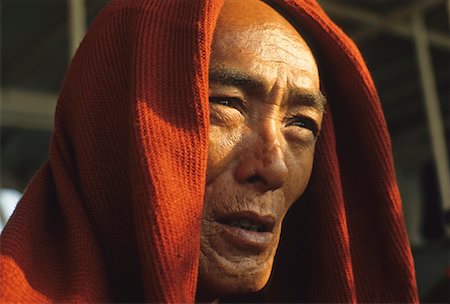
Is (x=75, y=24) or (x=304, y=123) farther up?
(x=304, y=123)

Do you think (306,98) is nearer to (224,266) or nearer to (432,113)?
(224,266)

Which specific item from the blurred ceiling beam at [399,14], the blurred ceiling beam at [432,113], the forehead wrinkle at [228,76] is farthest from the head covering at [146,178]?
the blurred ceiling beam at [399,14]

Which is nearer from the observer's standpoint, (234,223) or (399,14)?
(234,223)

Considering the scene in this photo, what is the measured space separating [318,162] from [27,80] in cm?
253

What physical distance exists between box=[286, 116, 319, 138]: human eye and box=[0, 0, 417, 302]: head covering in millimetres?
73

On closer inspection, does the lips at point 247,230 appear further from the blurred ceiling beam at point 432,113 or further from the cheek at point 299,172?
the blurred ceiling beam at point 432,113

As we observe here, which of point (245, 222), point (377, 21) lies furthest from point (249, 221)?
point (377, 21)

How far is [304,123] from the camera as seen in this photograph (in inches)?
35.8

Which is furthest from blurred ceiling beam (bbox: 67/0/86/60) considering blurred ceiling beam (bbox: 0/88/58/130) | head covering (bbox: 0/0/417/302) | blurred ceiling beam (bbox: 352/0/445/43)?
head covering (bbox: 0/0/417/302)

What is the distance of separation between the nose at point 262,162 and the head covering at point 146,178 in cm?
8

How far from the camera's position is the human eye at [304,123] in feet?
2.91

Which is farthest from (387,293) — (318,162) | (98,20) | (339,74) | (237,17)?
(98,20)

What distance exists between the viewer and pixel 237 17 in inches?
34.5

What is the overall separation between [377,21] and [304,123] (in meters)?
2.08
